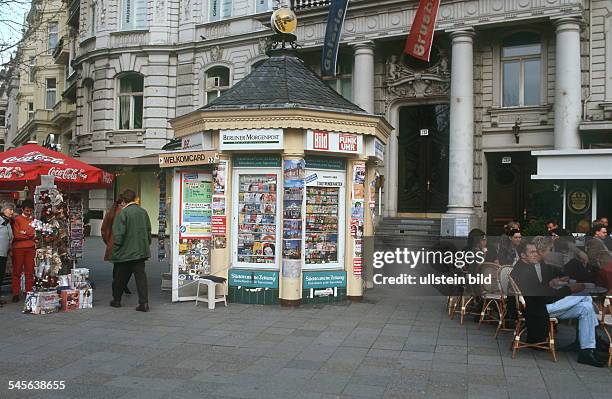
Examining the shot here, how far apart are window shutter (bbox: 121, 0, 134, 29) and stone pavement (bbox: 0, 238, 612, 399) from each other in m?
20.6

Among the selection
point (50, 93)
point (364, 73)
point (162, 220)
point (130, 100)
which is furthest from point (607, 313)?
point (50, 93)

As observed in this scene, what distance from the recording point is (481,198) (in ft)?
64.7

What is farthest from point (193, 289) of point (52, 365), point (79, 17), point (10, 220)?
point (79, 17)

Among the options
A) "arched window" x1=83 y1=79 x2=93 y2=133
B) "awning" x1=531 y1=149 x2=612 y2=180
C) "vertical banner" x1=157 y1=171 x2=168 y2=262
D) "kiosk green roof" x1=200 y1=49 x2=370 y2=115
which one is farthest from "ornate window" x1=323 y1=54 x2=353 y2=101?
"arched window" x1=83 y1=79 x2=93 y2=133

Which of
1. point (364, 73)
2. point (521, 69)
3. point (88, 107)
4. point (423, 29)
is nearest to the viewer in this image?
point (423, 29)

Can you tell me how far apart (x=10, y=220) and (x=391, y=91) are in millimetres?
14703

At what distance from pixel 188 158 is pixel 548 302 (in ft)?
20.5

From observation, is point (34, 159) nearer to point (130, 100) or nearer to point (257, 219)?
point (257, 219)

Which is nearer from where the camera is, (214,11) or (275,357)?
(275,357)

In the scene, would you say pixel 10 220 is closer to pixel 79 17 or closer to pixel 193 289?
pixel 193 289

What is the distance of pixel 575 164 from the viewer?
53.2 ft

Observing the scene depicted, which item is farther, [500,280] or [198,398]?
[500,280]

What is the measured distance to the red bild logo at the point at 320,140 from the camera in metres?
9.78

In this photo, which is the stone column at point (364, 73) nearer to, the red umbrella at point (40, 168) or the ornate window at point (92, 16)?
the red umbrella at point (40, 168)
